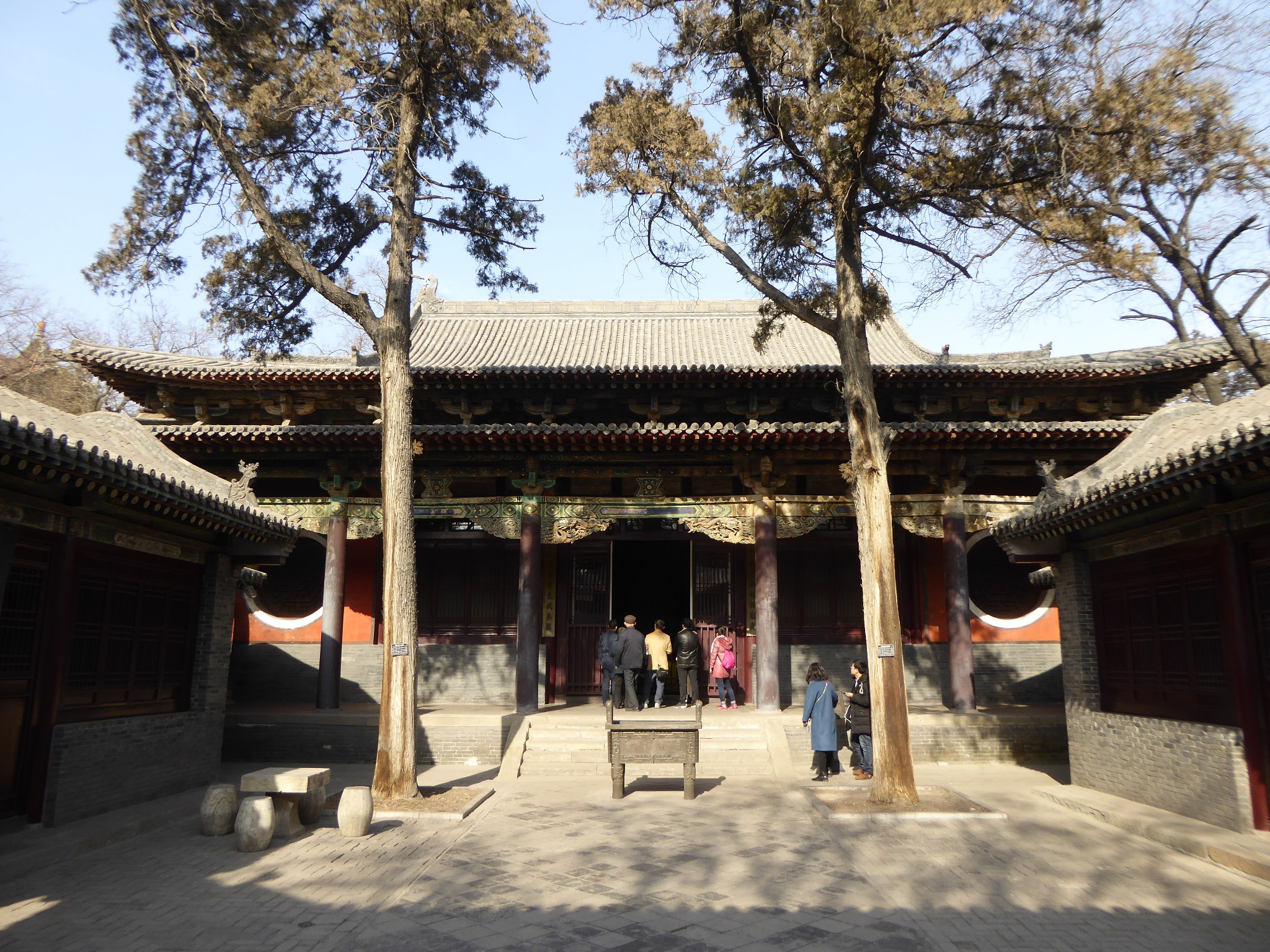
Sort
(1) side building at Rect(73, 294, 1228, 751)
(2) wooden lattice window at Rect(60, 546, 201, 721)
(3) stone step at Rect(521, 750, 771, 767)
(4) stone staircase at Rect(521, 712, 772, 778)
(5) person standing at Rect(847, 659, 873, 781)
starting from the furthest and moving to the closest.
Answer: (1) side building at Rect(73, 294, 1228, 751), (3) stone step at Rect(521, 750, 771, 767), (4) stone staircase at Rect(521, 712, 772, 778), (5) person standing at Rect(847, 659, 873, 781), (2) wooden lattice window at Rect(60, 546, 201, 721)

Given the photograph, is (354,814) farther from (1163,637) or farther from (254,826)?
(1163,637)

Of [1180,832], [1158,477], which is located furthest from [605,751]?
[1158,477]

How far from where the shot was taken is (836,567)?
13383mm

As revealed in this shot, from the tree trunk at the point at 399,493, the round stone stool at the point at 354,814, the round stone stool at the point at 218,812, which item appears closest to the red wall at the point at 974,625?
the tree trunk at the point at 399,493

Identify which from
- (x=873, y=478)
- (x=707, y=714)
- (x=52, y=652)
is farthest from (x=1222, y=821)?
(x=52, y=652)

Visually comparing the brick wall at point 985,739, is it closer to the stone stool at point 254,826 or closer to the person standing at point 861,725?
the person standing at point 861,725

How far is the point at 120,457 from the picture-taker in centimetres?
678

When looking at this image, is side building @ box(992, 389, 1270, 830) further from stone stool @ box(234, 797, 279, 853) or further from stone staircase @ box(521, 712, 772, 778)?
stone stool @ box(234, 797, 279, 853)

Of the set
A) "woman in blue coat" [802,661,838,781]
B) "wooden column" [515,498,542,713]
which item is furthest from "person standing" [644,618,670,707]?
"woman in blue coat" [802,661,838,781]

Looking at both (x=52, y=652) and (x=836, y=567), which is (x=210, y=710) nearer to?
(x=52, y=652)

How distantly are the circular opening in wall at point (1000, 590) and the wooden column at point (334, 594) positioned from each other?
938 centimetres

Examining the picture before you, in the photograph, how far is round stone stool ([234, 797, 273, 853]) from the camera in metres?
6.16

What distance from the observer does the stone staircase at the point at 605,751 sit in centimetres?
992

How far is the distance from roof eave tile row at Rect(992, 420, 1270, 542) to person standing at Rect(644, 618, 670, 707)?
4.99 meters
